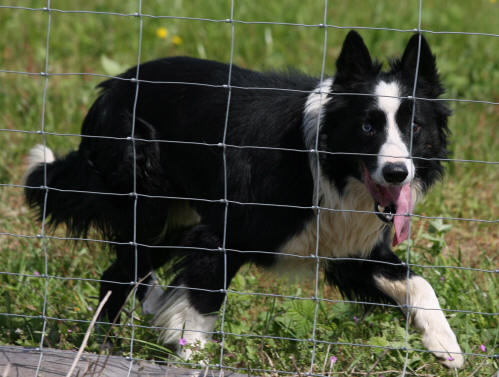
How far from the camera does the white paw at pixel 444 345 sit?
116 inches

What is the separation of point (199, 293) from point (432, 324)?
1011mm

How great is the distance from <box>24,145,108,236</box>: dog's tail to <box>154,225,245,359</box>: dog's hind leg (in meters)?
0.79

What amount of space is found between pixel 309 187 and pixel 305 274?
0.47 meters

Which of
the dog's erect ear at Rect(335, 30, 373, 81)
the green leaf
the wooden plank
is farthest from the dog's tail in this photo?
the green leaf

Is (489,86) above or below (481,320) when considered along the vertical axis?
above

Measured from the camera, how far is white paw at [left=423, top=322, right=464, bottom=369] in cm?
294

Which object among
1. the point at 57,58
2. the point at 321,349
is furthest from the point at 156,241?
the point at 57,58

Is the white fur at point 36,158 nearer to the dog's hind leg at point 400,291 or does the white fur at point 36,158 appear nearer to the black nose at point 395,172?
the dog's hind leg at point 400,291

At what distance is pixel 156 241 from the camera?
3865mm

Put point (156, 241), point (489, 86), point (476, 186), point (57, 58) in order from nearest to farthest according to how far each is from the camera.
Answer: point (156, 241), point (476, 186), point (489, 86), point (57, 58)

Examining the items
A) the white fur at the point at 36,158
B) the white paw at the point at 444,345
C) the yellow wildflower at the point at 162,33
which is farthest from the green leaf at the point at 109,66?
the white paw at the point at 444,345

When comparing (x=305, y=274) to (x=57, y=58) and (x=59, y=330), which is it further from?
(x=57, y=58)

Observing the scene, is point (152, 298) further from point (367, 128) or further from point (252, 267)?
point (367, 128)

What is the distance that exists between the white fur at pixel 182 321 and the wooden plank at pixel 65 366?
372 mm
